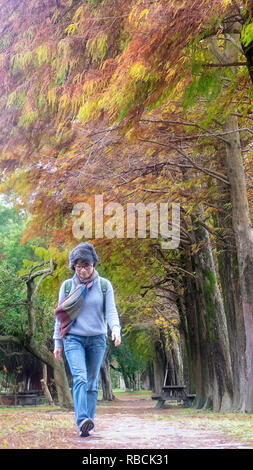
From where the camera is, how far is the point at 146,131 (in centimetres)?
1088

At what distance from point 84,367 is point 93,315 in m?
0.50

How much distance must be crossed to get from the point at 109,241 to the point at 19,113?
14.9 ft

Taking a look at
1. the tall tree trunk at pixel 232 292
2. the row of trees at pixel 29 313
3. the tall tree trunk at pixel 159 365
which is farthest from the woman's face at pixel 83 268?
the tall tree trunk at pixel 159 365

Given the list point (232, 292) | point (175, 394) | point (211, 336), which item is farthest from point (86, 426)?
point (175, 394)

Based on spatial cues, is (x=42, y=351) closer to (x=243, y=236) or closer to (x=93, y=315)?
(x=243, y=236)

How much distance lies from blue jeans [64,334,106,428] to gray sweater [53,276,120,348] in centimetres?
9

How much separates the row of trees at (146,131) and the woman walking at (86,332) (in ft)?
6.51

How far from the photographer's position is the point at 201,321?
1708 centimetres

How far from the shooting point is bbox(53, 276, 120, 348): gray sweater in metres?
5.54

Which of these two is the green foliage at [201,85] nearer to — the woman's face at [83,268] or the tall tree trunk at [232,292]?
the woman's face at [83,268]

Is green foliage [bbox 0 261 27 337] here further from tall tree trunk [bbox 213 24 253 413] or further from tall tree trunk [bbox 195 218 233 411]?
tall tree trunk [bbox 213 24 253 413]

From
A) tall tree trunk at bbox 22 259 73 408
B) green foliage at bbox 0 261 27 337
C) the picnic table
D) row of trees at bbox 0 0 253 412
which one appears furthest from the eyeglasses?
the picnic table
